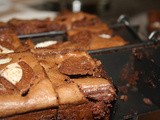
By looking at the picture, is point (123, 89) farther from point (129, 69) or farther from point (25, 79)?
point (25, 79)

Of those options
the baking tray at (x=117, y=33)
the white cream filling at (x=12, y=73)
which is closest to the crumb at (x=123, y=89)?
the baking tray at (x=117, y=33)

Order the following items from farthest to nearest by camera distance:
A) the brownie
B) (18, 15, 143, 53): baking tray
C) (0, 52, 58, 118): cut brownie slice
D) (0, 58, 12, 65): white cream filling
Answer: (18, 15, 143, 53): baking tray
the brownie
(0, 58, 12, 65): white cream filling
(0, 52, 58, 118): cut brownie slice

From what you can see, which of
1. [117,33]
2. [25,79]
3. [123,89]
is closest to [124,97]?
[123,89]

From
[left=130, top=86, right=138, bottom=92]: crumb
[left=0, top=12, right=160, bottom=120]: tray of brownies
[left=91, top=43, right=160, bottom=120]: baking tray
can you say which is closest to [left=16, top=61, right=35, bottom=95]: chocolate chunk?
[left=0, top=12, right=160, bottom=120]: tray of brownies

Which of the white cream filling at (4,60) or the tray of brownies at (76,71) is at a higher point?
the white cream filling at (4,60)

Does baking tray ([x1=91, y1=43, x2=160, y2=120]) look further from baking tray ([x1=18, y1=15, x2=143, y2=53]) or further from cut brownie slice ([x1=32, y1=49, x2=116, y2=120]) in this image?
cut brownie slice ([x1=32, y1=49, x2=116, y2=120])

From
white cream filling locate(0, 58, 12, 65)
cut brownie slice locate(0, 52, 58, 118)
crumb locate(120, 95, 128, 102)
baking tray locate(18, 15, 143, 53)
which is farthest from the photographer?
baking tray locate(18, 15, 143, 53)

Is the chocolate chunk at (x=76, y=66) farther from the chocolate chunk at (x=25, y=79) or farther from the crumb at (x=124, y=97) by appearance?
the crumb at (x=124, y=97)

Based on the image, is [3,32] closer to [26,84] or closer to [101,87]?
[26,84]
